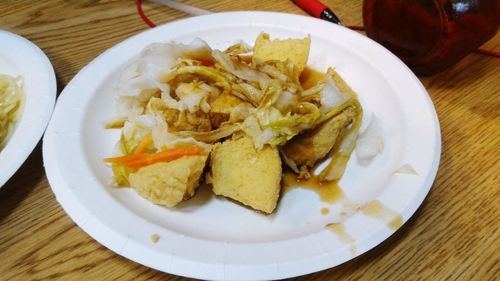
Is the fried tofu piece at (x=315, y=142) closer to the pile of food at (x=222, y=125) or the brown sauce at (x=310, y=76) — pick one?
the pile of food at (x=222, y=125)

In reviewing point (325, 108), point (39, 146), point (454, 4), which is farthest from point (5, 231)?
point (454, 4)

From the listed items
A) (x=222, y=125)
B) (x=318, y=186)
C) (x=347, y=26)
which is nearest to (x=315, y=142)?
(x=318, y=186)

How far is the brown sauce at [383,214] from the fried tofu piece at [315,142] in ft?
0.65

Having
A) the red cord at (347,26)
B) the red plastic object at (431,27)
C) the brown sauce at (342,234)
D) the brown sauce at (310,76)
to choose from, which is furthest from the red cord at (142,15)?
the brown sauce at (342,234)

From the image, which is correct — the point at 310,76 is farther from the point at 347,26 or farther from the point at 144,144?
the point at 144,144

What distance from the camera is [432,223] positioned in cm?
88

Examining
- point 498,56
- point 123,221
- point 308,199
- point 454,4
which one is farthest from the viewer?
point 498,56

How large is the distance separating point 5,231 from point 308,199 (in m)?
0.64

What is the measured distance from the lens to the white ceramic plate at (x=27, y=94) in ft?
3.14

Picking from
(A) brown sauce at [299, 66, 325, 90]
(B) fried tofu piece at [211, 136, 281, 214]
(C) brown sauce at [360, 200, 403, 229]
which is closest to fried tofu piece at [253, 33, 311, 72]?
(A) brown sauce at [299, 66, 325, 90]

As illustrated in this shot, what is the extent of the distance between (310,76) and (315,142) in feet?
0.99

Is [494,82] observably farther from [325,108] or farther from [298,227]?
[298,227]

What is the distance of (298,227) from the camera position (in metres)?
0.84

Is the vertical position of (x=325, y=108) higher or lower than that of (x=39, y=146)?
higher
